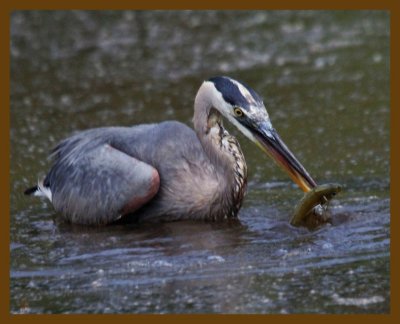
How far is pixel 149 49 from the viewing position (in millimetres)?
13000

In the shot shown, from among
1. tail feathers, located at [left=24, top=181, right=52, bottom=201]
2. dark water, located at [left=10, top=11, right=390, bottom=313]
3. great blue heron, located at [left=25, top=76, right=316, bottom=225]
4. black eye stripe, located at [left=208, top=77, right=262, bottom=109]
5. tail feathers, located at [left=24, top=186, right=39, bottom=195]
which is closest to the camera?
dark water, located at [left=10, top=11, right=390, bottom=313]

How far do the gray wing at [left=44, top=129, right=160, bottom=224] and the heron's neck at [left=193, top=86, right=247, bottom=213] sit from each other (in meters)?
0.50

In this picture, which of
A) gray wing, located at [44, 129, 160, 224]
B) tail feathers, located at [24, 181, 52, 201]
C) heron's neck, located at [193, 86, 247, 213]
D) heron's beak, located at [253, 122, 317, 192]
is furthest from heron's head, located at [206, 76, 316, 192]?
tail feathers, located at [24, 181, 52, 201]

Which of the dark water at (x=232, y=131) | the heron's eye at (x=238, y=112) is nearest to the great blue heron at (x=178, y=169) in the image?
the heron's eye at (x=238, y=112)

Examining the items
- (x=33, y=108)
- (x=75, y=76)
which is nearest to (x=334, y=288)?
(x=33, y=108)

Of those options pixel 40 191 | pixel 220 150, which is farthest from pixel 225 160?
pixel 40 191

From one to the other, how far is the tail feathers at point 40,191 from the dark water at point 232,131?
0.11m

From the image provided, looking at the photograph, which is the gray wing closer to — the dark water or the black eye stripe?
Result: the dark water

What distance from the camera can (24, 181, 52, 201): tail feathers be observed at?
330 inches

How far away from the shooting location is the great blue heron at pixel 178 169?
7.54 meters

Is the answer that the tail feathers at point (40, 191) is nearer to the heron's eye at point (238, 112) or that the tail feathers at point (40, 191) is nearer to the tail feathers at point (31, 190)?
the tail feathers at point (31, 190)

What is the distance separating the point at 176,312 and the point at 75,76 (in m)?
6.92

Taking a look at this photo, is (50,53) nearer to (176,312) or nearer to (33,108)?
(33,108)

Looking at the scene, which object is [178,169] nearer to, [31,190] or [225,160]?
[225,160]
